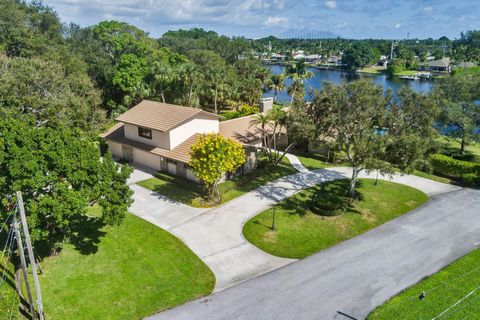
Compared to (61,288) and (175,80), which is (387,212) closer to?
(61,288)

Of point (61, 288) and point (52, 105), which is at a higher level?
point (52, 105)

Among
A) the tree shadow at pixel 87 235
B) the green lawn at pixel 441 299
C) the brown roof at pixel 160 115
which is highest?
the brown roof at pixel 160 115

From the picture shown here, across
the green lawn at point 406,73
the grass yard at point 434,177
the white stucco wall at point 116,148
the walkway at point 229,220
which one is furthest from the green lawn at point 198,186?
the green lawn at point 406,73

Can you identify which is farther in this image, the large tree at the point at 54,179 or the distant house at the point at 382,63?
the distant house at the point at 382,63

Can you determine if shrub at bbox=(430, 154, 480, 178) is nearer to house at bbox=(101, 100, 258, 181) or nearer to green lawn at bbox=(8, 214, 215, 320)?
house at bbox=(101, 100, 258, 181)

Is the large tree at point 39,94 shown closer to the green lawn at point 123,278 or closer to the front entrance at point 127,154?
the front entrance at point 127,154

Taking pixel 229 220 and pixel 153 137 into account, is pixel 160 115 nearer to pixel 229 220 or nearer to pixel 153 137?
pixel 153 137

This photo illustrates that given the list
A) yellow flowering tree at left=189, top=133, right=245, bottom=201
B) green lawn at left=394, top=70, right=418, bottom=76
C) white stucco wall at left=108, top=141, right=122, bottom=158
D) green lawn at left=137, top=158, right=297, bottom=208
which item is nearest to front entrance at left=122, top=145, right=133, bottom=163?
white stucco wall at left=108, top=141, right=122, bottom=158

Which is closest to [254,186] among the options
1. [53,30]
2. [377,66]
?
[53,30]
